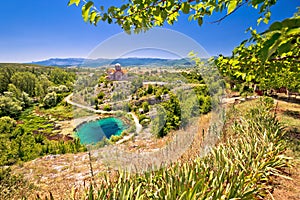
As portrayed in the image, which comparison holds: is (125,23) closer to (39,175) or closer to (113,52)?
(113,52)

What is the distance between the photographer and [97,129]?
11.4 ft

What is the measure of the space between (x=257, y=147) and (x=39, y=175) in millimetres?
6602

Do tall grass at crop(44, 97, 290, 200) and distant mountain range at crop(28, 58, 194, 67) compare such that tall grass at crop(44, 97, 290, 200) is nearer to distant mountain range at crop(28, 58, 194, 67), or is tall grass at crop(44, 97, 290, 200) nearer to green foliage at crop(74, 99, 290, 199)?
green foliage at crop(74, 99, 290, 199)

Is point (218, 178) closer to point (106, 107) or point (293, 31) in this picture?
point (106, 107)

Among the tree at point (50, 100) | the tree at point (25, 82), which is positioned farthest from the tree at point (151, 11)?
the tree at point (25, 82)

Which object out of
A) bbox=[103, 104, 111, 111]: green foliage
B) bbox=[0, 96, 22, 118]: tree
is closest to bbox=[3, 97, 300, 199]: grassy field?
bbox=[103, 104, 111, 111]: green foliage

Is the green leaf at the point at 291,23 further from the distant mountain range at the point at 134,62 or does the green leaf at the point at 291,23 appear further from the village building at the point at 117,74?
the village building at the point at 117,74

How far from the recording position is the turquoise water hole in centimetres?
324

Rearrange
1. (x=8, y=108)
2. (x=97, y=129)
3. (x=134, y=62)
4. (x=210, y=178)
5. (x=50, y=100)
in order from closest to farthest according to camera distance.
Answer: (x=210, y=178), (x=134, y=62), (x=97, y=129), (x=8, y=108), (x=50, y=100)

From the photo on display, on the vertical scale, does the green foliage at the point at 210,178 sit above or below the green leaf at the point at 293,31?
below

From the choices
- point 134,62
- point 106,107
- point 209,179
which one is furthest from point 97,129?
point 209,179

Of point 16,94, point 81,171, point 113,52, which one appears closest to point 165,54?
point 113,52

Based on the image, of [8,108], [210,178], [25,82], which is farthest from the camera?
[25,82]

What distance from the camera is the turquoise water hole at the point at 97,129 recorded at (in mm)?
3240
